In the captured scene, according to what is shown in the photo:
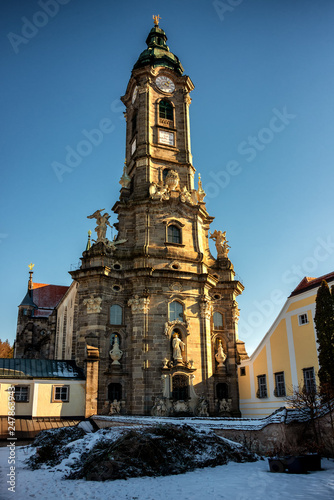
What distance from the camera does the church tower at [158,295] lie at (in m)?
31.5

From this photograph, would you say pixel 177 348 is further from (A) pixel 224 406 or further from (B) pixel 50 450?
(B) pixel 50 450

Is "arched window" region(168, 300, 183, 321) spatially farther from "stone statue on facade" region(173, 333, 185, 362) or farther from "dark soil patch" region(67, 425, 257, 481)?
"dark soil patch" region(67, 425, 257, 481)

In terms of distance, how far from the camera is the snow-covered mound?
45.5 feet

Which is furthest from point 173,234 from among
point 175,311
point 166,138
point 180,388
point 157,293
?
point 180,388

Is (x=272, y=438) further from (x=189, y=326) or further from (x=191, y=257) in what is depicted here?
(x=191, y=257)

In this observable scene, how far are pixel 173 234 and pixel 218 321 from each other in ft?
27.5

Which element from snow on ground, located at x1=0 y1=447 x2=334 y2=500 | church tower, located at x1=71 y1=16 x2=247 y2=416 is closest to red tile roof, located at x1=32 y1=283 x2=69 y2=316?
church tower, located at x1=71 y1=16 x2=247 y2=416

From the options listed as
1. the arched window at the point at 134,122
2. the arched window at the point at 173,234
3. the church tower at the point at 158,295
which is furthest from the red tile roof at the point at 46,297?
the arched window at the point at 173,234

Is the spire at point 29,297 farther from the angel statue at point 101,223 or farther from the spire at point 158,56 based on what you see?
the spire at point 158,56

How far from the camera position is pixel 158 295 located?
33.8m

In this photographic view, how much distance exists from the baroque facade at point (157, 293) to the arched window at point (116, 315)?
0.26 feet

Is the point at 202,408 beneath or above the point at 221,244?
beneath

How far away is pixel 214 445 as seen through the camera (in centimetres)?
1576

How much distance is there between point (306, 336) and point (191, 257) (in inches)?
501
